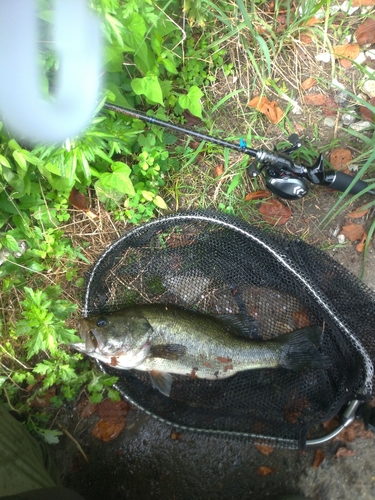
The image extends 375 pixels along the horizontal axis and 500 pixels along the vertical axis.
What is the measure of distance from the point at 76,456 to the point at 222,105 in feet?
8.28

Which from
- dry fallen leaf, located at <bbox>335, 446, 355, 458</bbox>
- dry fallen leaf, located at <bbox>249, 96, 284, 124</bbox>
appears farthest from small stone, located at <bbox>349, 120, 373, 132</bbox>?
dry fallen leaf, located at <bbox>335, 446, 355, 458</bbox>

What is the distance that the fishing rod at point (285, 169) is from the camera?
2232 millimetres

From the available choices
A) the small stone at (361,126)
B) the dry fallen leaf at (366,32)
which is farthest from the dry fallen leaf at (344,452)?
the dry fallen leaf at (366,32)

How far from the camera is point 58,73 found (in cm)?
183

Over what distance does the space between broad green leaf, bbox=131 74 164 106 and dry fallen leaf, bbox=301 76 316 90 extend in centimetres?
118

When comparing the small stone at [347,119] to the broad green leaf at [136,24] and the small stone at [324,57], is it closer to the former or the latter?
the small stone at [324,57]

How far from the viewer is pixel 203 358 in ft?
7.79

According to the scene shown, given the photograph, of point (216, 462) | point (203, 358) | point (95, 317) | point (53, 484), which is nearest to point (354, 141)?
point (203, 358)

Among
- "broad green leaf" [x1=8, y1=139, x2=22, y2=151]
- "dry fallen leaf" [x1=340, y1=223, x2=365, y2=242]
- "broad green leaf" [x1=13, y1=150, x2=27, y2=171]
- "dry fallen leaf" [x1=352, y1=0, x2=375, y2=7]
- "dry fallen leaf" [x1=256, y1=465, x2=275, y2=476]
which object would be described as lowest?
"dry fallen leaf" [x1=256, y1=465, x2=275, y2=476]

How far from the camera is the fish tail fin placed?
92.0 inches

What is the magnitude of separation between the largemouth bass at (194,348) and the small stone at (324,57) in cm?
185

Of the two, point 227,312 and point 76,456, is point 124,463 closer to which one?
point 76,456

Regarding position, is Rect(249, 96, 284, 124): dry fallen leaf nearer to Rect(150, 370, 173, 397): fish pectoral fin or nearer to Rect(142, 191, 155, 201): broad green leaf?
Rect(142, 191, 155, 201): broad green leaf

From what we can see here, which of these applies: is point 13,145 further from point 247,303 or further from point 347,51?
point 347,51
